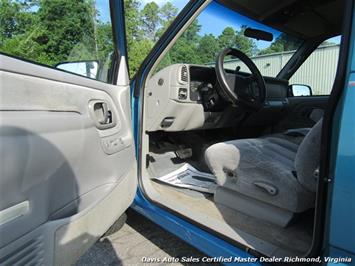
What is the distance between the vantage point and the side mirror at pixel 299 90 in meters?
3.04

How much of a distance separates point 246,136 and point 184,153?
0.65 meters

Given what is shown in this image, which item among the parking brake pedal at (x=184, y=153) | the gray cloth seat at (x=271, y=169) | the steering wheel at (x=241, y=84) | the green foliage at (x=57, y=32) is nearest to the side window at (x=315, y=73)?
the steering wheel at (x=241, y=84)

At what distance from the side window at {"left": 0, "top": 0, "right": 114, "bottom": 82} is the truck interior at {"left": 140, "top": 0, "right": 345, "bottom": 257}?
416mm

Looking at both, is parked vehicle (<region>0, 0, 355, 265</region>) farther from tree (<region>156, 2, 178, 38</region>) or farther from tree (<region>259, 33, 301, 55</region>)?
tree (<region>156, 2, 178, 38</region>)

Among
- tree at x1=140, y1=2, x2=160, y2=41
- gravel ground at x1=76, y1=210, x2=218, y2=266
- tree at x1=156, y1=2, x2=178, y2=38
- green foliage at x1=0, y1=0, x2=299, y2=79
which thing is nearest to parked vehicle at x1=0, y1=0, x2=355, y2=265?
green foliage at x1=0, y1=0, x2=299, y2=79

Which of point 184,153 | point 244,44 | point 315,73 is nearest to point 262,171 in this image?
point 184,153

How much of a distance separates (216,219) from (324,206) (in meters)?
0.69

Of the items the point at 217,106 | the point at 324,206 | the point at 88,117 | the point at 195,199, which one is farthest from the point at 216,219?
the point at 217,106

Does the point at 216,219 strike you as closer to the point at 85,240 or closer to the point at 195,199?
the point at 195,199

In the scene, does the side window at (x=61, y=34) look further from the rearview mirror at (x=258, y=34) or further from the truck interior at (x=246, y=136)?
the rearview mirror at (x=258, y=34)

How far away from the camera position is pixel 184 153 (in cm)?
263

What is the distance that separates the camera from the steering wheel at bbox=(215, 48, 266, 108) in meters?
2.01

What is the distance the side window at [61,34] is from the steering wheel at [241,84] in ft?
2.51

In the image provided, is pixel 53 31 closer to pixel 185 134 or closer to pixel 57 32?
pixel 57 32
